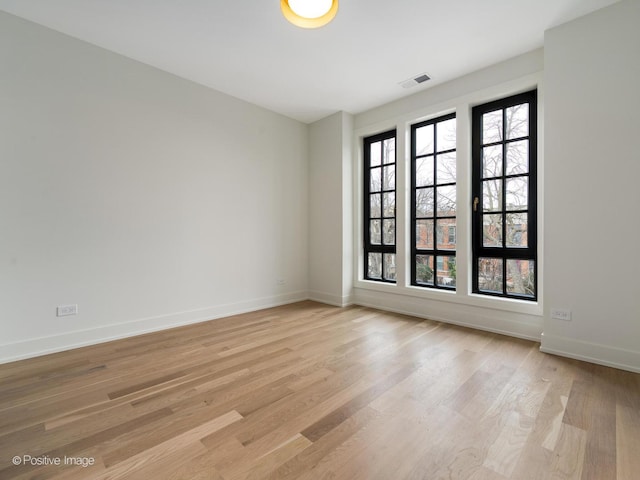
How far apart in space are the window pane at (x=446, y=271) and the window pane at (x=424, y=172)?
3.48 feet

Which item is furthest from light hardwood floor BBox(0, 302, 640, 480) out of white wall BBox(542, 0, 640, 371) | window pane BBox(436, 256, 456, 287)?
window pane BBox(436, 256, 456, 287)

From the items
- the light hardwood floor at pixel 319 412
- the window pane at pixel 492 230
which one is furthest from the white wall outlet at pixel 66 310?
the window pane at pixel 492 230

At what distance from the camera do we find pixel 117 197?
313 centimetres

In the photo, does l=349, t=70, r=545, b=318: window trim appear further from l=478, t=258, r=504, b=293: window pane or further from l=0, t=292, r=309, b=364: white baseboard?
l=0, t=292, r=309, b=364: white baseboard

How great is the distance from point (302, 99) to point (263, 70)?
863mm

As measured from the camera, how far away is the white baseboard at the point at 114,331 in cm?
261

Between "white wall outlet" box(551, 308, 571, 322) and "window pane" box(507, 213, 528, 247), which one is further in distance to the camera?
"window pane" box(507, 213, 528, 247)

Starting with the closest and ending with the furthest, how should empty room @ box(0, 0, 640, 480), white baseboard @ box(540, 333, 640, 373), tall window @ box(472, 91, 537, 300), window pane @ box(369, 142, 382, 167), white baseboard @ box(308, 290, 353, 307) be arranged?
1. empty room @ box(0, 0, 640, 480)
2. white baseboard @ box(540, 333, 640, 373)
3. tall window @ box(472, 91, 537, 300)
4. white baseboard @ box(308, 290, 353, 307)
5. window pane @ box(369, 142, 382, 167)

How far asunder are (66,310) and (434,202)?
171 inches

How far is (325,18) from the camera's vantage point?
7.20 ft

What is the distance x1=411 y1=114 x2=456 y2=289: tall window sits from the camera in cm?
381

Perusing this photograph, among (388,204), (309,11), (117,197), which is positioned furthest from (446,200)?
(117,197)

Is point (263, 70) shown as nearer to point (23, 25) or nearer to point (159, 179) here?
point (159, 179)

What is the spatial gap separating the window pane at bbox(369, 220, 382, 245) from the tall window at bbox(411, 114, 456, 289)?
23.2 inches
